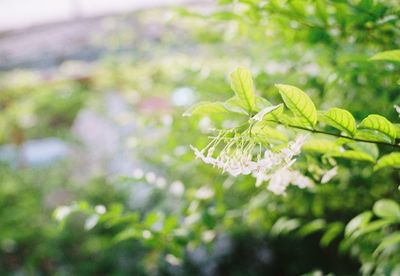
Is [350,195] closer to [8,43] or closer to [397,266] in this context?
[397,266]

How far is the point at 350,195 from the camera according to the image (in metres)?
1.44

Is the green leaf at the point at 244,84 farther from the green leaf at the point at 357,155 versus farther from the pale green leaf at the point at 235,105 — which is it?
the green leaf at the point at 357,155

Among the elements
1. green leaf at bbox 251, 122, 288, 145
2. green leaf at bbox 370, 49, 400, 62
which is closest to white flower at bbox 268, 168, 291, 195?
green leaf at bbox 251, 122, 288, 145

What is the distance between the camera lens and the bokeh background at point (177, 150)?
45.4 inches

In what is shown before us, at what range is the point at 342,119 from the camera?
663mm

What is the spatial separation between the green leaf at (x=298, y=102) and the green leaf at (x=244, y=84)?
44mm

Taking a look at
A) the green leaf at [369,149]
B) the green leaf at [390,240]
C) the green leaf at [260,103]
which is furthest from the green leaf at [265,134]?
the green leaf at [390,240]

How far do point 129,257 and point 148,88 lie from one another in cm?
117

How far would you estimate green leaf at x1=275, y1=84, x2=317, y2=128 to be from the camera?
0.64 metres

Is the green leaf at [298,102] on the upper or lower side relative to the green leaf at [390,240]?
upper

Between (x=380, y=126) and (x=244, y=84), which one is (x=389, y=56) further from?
(x=244, y=84)

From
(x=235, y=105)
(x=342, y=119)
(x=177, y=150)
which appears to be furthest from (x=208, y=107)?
(x=177, y=150)

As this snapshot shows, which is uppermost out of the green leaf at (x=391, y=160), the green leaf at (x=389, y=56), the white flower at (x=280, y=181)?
the green leaf at (x=389, y=56)

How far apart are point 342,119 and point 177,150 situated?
943 millimetres
